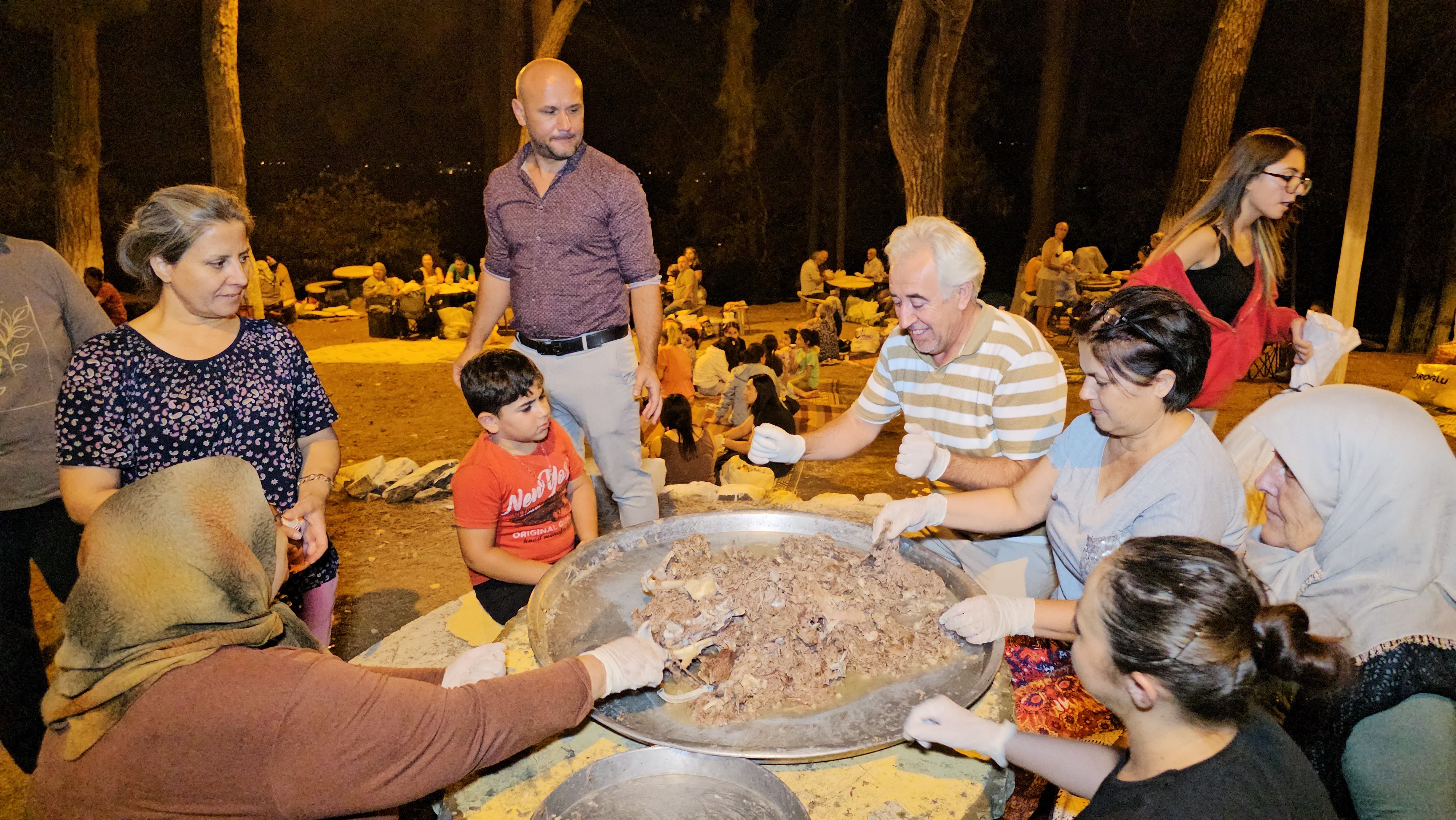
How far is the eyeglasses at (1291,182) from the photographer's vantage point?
3.28 meters

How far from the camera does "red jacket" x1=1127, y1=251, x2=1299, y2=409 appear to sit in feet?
11.2

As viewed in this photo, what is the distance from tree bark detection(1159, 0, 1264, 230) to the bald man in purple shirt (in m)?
8.16

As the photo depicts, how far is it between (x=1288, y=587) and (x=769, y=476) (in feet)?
13.8

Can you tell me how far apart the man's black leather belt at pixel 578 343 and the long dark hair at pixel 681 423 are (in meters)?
2.07

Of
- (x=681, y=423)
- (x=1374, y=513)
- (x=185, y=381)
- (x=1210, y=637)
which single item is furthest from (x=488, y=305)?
(x=1374, y=513)

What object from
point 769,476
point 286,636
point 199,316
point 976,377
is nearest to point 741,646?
point 286,636

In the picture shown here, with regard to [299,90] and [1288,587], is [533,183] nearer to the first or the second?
[1288,587]

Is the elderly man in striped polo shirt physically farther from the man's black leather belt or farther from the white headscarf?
the man's black leather belt

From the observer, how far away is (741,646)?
215 cm

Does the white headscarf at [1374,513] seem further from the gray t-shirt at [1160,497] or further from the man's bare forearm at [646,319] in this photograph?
the man's bare forearm at [646,319]

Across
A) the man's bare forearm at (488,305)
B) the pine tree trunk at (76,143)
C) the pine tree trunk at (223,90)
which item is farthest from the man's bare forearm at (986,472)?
the pine tree trunk at (76,143)

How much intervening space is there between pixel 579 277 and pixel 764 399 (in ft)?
11.0

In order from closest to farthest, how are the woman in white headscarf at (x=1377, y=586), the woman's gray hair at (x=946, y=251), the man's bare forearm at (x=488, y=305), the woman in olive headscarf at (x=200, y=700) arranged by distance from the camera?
the woman in olive headscarf at (x=200, y=700) → the woman in white headscarf at (x=1377, y=586) → the woman's gray hair at (x=946, y=251) → the man's bare forearm at (x=488, y=305)

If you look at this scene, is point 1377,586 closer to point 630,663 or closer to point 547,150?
point 630,663
